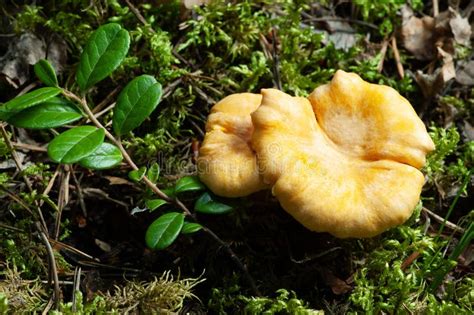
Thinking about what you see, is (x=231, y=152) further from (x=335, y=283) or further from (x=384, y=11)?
(x=384, y=11)

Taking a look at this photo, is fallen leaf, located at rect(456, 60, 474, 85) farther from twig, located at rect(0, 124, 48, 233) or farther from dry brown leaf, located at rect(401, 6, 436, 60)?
twig, located at rect(0, 124, 48, 233)

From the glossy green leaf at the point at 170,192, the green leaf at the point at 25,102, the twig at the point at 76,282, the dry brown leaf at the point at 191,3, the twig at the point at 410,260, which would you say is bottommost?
the twig at the point at 410,260

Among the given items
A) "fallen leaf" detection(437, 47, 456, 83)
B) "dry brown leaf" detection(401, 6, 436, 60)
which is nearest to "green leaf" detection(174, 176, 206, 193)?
"fallen leaf" detection(437, 47, 456, 83)

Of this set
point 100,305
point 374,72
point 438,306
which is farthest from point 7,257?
point 374,72

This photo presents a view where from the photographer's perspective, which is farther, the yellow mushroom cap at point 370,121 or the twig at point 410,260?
the twig at point 410,260

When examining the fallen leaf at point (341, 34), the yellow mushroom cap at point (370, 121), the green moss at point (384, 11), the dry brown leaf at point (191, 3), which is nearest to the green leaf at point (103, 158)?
the yellow mushroom cap at point (370, 121)

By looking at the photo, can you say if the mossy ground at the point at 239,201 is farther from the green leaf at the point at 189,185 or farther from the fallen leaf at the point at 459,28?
the green leaf at the point at 189,185
